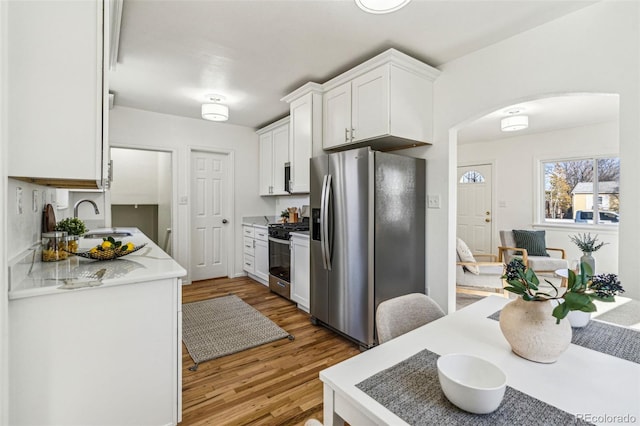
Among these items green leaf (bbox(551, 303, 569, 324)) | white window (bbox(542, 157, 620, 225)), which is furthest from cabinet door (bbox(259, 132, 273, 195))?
white window (bbox(542, 157, 620, 225))

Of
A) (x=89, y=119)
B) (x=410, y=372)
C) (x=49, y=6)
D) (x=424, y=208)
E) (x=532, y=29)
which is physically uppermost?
(x=532, y=29)

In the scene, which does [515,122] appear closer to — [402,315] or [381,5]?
[381,5]

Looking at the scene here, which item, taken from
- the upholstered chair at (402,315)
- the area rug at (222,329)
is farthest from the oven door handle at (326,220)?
the upholstered chair at (402,315)

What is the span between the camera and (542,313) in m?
0.92

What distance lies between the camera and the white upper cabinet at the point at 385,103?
2465 millimetres

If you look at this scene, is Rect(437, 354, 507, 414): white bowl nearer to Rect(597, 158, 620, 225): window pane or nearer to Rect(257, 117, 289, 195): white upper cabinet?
Rect(257, 117, 289, 195): white upper cabinet

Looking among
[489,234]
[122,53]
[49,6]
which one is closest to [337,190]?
[49,6]

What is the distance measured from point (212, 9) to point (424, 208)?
2292 millimetres

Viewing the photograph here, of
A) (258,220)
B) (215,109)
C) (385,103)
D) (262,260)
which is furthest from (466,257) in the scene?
(215,109)

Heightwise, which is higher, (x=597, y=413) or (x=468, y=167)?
(x=468, y=167)

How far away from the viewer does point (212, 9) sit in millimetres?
1961

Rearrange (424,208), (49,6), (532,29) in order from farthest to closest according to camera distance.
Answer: (424,208) → (532,29) → (49,6)

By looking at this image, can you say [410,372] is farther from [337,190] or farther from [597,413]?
[337,190]

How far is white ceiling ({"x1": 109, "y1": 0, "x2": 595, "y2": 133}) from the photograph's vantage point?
1.93m
